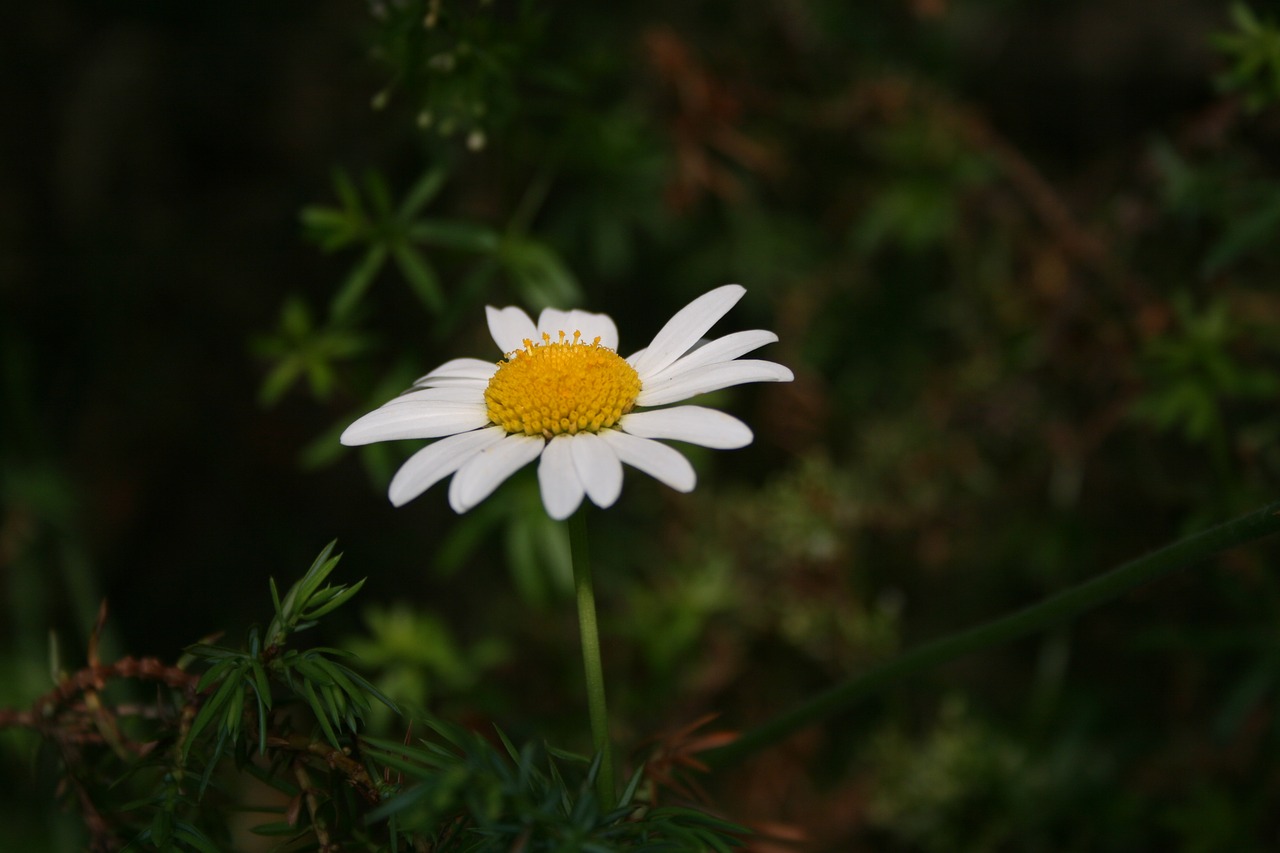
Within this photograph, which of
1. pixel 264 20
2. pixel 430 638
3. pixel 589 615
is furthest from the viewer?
pixel 264 20

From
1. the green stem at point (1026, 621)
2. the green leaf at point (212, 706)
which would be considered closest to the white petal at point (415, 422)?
the green leaf at point (212, 706)

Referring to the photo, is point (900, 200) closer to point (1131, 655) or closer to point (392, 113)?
point (1131, 655)

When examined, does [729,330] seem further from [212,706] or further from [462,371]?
[212,706]

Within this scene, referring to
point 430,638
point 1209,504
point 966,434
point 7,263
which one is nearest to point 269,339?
point 430,638

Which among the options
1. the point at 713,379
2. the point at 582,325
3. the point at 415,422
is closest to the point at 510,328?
the point at 582,325

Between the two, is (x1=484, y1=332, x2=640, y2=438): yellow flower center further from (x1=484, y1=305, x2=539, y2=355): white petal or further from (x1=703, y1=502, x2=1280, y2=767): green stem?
(x1=703, y1=502, x2=1280, y2=767): green stem
